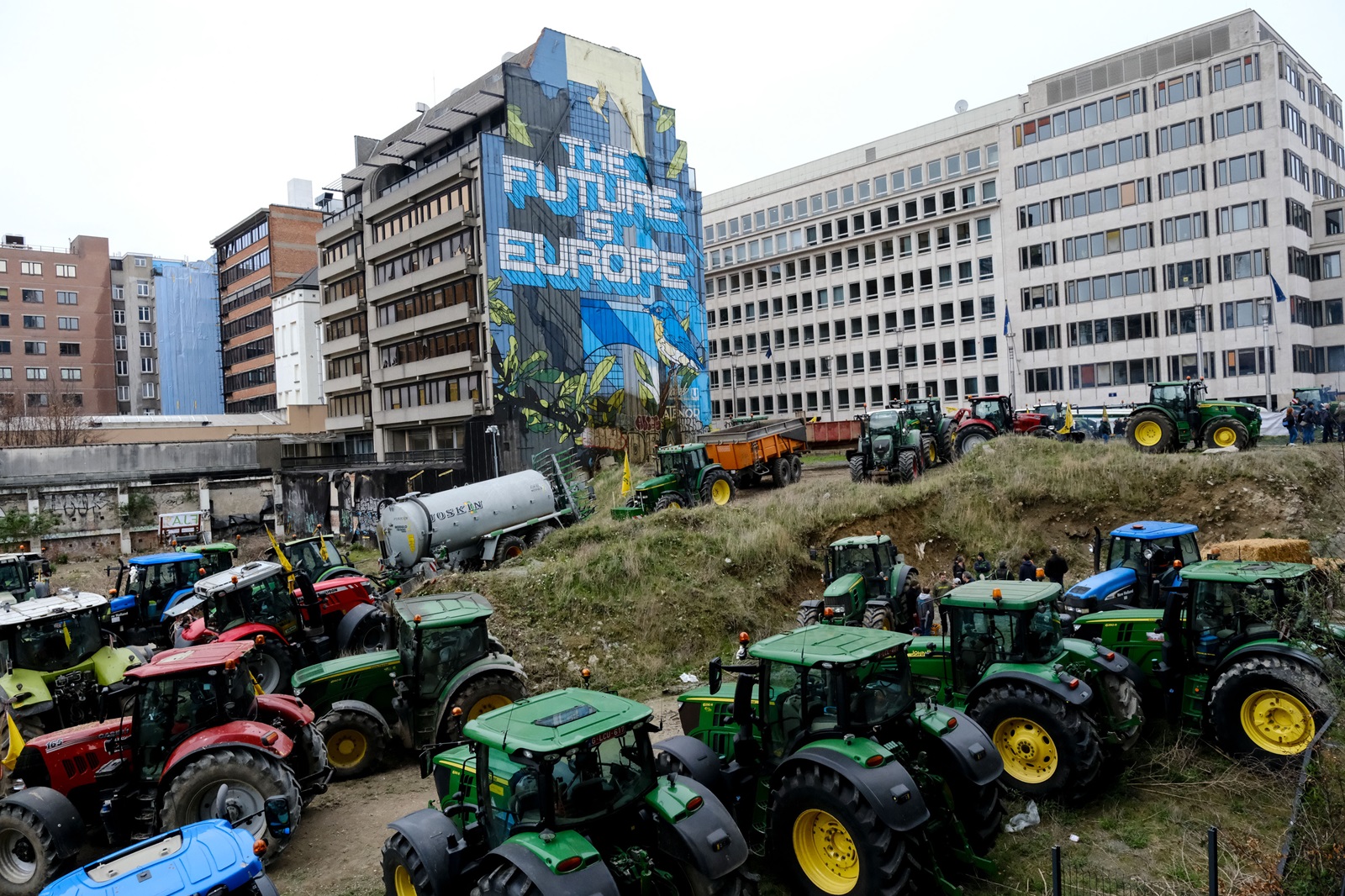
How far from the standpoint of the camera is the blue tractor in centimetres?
1242

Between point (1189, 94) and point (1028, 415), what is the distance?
96.5ft

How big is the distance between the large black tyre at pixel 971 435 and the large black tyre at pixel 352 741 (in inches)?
824

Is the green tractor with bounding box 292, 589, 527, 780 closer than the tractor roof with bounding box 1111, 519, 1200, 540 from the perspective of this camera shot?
Yes

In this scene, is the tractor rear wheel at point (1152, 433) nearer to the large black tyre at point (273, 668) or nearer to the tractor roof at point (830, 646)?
the tractor roof at point (830, 646)

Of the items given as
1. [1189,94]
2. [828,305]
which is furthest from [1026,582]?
[828,305]

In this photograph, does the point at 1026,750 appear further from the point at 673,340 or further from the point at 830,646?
the point at 673,340

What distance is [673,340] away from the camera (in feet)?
168

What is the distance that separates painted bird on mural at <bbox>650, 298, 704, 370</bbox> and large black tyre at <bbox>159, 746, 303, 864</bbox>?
42786 millimetres

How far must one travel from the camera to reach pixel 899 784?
6.69 meters

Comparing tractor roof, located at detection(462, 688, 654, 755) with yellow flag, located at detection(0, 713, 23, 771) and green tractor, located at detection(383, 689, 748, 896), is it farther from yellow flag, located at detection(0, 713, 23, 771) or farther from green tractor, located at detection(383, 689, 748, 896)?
yellow flag, located at detection(0, 713, 23, 771)

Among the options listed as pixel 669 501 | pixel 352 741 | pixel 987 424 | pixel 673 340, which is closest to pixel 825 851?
pixel 352 741

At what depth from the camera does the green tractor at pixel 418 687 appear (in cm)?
1121

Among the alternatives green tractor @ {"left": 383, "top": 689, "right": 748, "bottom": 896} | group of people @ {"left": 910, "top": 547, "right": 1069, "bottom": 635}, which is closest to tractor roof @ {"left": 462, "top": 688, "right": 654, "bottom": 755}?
green tractor @ {"left": 383, "top": 689, "right": 748, "bottom": 896}

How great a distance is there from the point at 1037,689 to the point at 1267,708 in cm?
245
